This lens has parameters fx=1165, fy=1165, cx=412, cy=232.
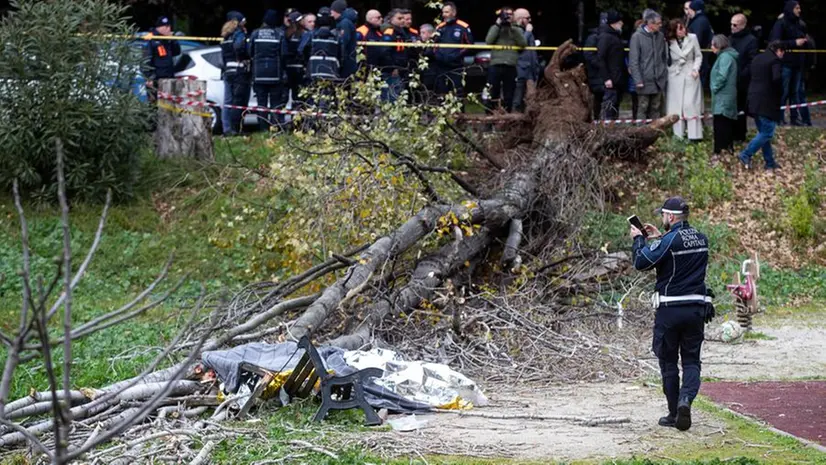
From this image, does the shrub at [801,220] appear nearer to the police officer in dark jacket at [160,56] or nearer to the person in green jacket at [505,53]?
the person in green jacket at [505,53]

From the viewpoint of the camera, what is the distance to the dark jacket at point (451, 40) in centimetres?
1738

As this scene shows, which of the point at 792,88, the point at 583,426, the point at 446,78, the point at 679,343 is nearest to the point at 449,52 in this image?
the point at 446,78

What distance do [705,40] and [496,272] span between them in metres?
7.02

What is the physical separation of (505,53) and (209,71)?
5235 millimetres

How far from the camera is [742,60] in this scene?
57.7ft

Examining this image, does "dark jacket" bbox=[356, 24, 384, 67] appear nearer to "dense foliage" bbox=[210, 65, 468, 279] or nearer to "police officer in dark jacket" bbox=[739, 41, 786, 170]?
"dense foliage" bbox=[210, 65, 468, 279]

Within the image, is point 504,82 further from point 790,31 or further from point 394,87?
point 790,31

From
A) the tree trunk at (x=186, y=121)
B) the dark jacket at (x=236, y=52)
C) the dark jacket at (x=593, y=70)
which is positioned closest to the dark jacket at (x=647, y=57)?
the dark jacket at (x=593, y=70)

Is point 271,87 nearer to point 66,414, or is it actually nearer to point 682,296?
point 682,296

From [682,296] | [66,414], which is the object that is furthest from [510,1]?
[66,414]

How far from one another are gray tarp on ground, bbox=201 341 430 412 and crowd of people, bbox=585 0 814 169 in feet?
29.0

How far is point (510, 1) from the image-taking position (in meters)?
27.5

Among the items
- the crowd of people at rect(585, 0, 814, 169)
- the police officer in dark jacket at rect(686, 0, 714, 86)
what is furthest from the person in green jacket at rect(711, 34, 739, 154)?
the police officer in dark jacket at rect(686, 0, 714, 86)

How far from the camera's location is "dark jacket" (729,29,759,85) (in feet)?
57.3
